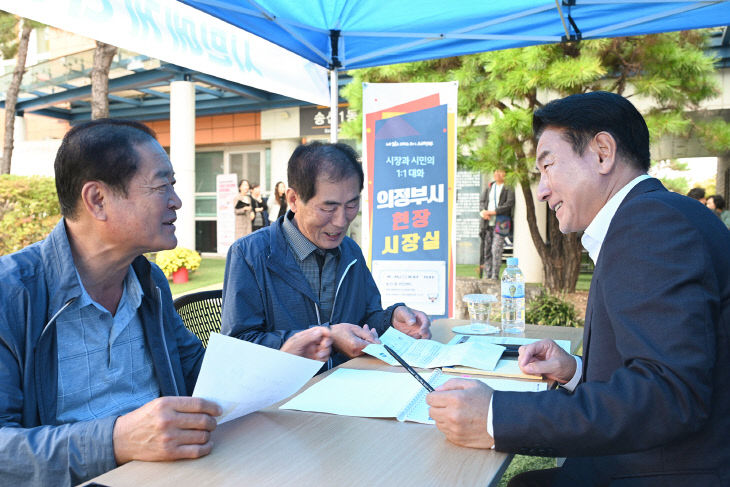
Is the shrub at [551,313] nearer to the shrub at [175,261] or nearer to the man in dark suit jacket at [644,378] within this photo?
the man in dark suit jacket at [644,378]

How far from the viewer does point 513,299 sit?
2738 mm

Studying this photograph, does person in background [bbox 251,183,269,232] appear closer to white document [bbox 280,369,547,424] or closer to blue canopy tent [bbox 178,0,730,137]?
blue canopy tent [bbox 178,0,730,137]

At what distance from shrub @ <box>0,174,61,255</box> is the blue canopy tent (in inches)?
227

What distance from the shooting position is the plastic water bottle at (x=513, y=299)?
267cm

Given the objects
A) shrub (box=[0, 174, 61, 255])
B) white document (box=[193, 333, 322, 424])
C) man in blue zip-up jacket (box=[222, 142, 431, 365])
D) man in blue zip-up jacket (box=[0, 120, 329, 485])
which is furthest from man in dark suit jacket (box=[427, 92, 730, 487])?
shrub (box=[0, 174, 61, 255])

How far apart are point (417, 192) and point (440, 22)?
1306 mm

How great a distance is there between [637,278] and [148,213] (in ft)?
3.97

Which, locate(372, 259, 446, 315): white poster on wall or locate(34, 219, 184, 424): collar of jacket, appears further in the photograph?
locate(372, 259, 446, 315): white poster on wall

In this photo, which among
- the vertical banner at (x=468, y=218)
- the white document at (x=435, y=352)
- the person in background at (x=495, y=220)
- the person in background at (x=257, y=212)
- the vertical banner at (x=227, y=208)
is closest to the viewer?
the white document at (x=435, y=352)

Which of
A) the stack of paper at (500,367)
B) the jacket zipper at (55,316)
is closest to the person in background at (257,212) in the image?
the stack of paper at (500,367)

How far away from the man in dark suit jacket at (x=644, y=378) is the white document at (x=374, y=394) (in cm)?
20

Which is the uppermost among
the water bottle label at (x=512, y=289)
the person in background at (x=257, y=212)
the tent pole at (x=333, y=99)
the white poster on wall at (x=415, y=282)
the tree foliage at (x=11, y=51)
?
the tree foliage at (x=11, y=51)

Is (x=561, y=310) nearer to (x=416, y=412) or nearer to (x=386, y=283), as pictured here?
(x=386, y=283)

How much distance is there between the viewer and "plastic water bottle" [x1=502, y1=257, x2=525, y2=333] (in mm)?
2673
